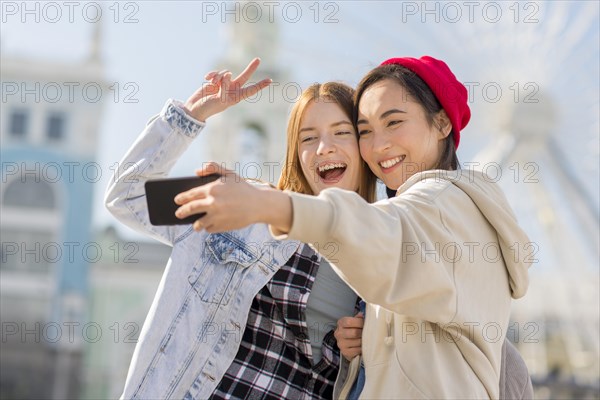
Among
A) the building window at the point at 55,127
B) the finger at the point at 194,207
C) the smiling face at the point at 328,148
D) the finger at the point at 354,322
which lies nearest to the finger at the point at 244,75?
the smiling face at the point at 328,148

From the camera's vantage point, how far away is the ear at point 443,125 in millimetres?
2041

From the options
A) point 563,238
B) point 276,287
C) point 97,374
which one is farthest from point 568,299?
point 276,287

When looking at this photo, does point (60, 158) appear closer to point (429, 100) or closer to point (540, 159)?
point (540, 159)

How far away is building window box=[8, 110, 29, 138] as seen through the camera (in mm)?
20578

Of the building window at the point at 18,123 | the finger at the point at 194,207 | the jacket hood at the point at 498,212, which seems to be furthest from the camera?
the building window at the point at 18,123

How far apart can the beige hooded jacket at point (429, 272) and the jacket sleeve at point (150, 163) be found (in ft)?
2.04

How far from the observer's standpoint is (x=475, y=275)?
1747mm

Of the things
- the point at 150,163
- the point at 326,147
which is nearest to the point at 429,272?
the point at 326,147

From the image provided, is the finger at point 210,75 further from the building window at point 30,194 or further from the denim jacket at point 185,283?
the building window at point 30,194

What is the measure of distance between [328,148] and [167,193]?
85cm

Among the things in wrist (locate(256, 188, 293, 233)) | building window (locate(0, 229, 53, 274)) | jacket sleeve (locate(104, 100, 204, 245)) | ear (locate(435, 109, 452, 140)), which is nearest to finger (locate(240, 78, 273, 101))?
jacket sleeve (locate(104, 100, 204, 245))

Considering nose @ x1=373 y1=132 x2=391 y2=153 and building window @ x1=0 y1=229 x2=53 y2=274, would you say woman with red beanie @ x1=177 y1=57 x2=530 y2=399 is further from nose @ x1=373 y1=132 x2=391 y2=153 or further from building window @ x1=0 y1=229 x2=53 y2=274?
building window @ x1=0 y1=229 x2=53 y2=274

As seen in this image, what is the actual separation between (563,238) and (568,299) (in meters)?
3.10

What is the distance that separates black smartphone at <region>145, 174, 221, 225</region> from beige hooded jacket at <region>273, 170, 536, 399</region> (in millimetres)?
171
